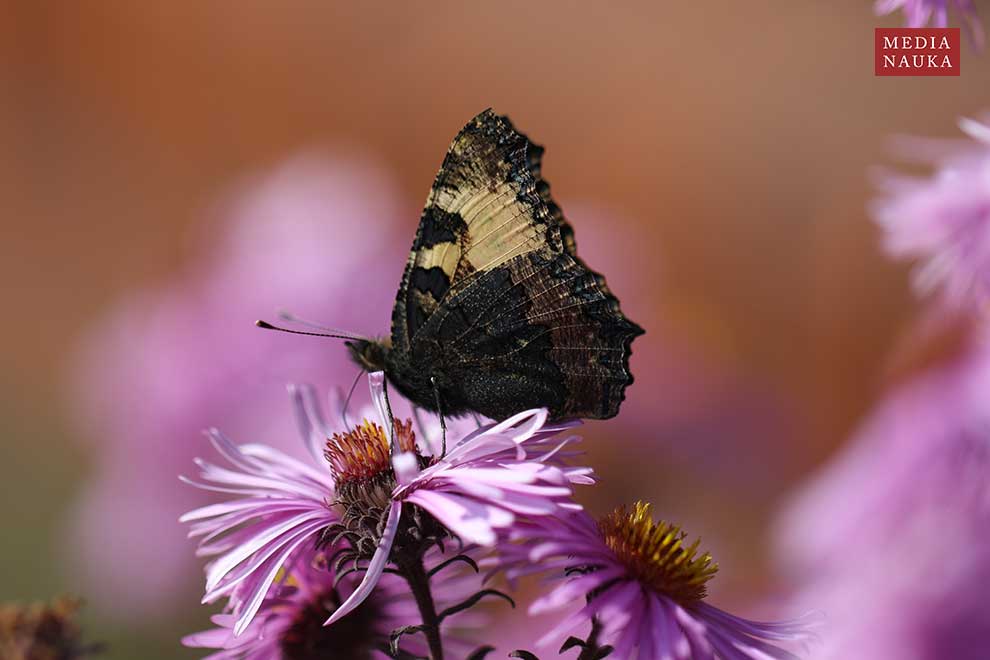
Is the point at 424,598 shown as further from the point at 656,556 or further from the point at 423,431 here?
the point at 423,431

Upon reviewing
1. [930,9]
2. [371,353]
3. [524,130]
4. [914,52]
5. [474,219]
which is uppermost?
[524,130]

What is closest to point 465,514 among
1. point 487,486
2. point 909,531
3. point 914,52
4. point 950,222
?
point 487,486

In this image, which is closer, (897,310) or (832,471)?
(832,471)

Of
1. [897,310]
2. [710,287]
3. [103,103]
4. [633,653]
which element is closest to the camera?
[633,653]

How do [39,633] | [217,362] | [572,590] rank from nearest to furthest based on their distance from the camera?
[572,590] → [39,633] → [217,362]

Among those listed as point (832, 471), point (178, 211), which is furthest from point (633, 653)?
point (178, 211)

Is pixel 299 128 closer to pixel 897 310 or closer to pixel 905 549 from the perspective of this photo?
pixel 897 310

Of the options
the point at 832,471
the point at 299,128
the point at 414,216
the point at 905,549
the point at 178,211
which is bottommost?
the point at 905,549
